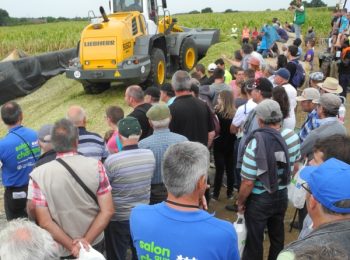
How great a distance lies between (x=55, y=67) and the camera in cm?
1408

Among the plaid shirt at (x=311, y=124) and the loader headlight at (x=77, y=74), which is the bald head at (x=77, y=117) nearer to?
the plaid shirt at (x=311, y=124)

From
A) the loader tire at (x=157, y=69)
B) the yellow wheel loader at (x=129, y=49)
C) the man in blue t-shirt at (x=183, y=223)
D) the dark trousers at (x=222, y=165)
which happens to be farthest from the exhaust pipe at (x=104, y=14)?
the man in blue t-shirt at (x=183, y=223)

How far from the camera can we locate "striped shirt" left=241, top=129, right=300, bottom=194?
328 cm

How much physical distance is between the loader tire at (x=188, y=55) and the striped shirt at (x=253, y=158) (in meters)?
8.28

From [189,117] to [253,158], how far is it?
1231mm

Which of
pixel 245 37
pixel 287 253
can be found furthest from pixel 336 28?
pixel 287 253

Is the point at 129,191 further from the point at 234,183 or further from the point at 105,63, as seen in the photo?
the point at 105,63

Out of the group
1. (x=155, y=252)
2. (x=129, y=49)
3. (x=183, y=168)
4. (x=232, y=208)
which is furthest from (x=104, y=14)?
(x=155, y=252)

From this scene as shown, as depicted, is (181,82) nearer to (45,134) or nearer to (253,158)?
(253,158)

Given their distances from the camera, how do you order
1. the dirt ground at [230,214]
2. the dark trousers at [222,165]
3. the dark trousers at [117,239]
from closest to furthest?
1. the dark trousers at [117,239]
2. the dirt ground at [230,214]
3. the dark trousers at [222,165]

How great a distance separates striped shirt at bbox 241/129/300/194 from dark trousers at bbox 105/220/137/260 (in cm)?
Result: 115

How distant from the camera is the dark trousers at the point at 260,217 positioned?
338 centimetres

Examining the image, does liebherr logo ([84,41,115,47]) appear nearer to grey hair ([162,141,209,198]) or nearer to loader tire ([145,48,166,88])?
loader tire ([145,48,166,88])

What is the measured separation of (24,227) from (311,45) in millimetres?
11307
